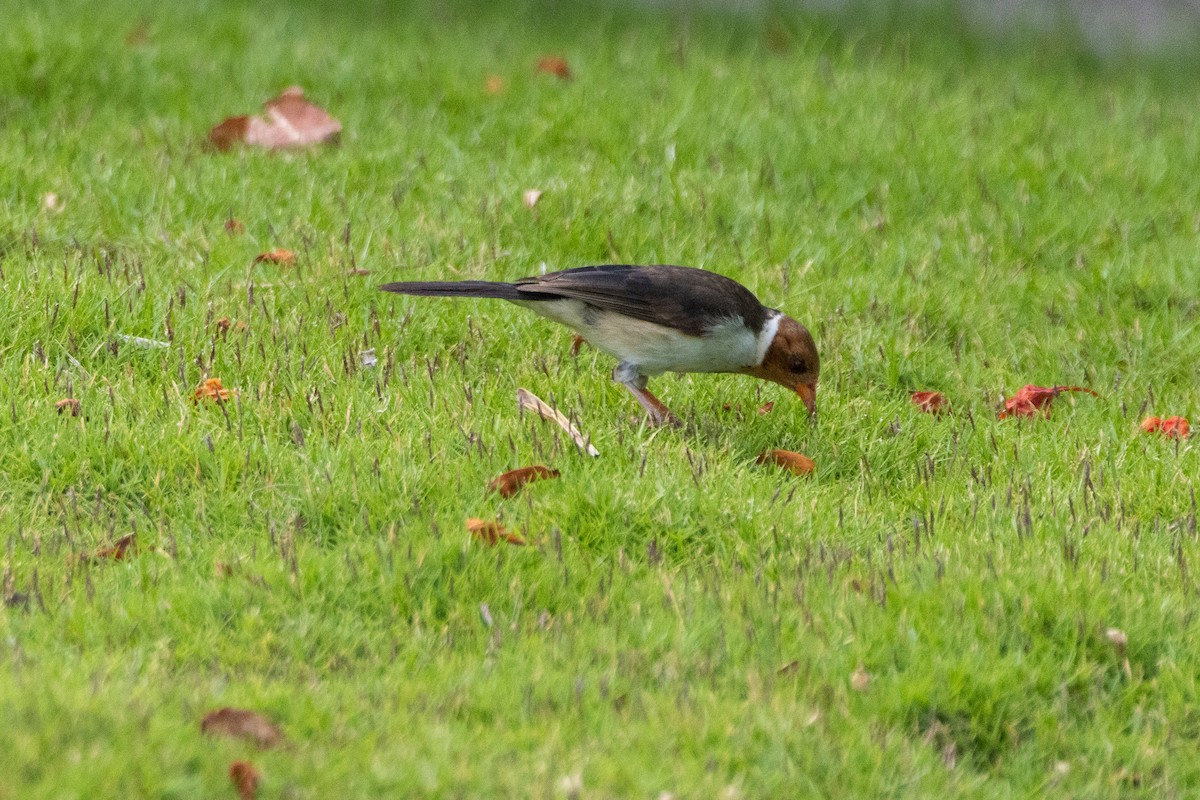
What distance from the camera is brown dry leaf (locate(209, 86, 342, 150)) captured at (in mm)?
8195

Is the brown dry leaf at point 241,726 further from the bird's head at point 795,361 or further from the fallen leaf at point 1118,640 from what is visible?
the bird's head at point 795,361

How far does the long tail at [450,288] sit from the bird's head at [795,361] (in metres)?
1.10

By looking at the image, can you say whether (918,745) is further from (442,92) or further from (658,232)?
(442,92)

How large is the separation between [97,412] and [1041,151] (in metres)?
5.80

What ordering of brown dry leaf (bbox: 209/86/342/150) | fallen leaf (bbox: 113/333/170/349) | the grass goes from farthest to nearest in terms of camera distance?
brown dry leaf (bbox: 209/86/342/150) < fallen leaf (bbox: 113/333/170/349) < the grass

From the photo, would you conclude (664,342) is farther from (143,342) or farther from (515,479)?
(143,342)

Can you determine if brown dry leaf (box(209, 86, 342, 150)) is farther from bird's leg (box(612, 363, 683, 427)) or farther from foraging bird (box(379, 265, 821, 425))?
bird's leg (box(612, 363, 683, 427))

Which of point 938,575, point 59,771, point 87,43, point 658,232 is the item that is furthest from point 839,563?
point 87,43

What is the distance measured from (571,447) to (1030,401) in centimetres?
212

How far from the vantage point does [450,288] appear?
237 inches

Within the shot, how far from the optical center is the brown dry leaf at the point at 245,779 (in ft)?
11.1

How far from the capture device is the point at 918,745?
3.91 metres

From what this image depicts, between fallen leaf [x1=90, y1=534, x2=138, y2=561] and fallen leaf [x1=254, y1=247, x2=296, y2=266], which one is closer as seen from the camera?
fallen leaf [x1=90, y1=534, x2=138, y2=561]

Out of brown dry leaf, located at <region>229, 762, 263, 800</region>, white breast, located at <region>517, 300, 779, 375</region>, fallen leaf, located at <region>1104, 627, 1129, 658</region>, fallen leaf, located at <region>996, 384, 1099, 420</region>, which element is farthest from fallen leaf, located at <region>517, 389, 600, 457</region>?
brown dry leaf, located at <region>229, 762, 263, 800</region>
